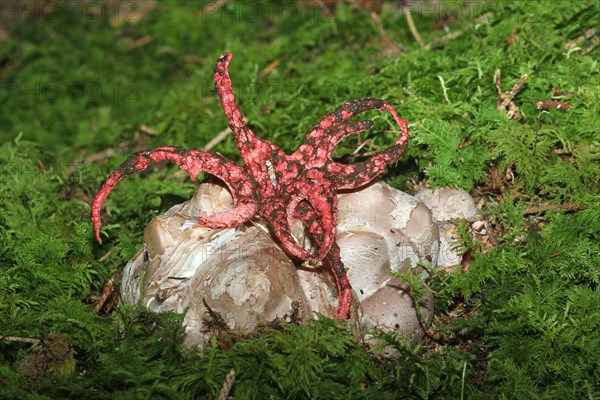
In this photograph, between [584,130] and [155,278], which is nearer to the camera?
[155,278]

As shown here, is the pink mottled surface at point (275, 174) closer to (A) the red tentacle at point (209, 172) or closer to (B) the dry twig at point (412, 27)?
(A) the red tentacle at point (209, 172)

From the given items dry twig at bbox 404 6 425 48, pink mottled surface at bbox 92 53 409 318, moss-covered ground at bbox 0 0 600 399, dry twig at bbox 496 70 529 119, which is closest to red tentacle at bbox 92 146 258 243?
pink mottled surface at bbox 92 53 409 318

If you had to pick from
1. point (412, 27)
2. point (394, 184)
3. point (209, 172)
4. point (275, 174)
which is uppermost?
point (209, 172)

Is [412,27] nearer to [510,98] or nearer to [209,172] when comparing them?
[510,98]

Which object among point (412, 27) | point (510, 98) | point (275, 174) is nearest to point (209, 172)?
point (275, 174)

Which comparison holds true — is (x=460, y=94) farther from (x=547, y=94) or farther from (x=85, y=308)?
(x=85, y=308)

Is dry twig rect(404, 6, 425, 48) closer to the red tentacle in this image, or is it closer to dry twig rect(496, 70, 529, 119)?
dry twig rect(496, 70, 529, 119)

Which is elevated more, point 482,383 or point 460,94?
point 460,94

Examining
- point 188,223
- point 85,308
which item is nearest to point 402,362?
point 188,223
